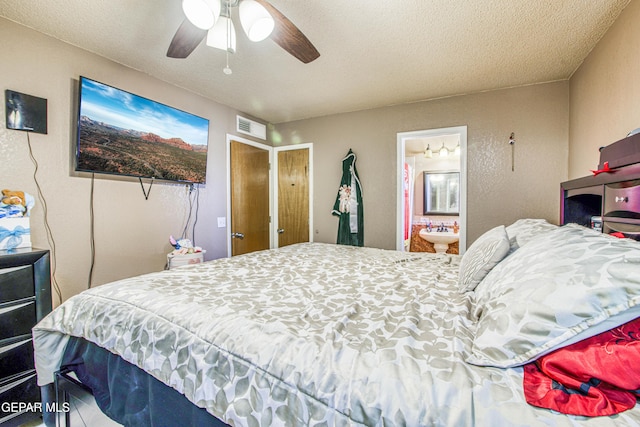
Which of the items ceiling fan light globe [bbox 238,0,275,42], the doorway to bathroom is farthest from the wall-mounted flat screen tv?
the doorway to bathroom

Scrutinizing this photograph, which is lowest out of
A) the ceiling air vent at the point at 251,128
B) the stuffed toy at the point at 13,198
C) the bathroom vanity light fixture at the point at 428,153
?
the stuffed toy at the point at 13,198

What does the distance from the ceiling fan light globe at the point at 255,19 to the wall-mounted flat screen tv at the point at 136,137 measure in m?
1.47

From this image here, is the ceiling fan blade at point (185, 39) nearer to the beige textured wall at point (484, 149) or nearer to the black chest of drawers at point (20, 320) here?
the black chest of drawers at point (20, 320)

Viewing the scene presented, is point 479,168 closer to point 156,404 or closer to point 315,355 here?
point 315,355

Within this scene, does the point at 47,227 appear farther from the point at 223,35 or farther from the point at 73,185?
the point at 223,35

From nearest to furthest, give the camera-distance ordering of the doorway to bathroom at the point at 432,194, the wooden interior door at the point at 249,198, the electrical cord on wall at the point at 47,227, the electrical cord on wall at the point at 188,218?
the electrical cord on wall at the point at 47,227 → the electrical cord on wall at the point at 188,218 → the wooden interior door at the point at 249,198 → the doorway to bathroom at the point at 432,194

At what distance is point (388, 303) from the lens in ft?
3.83

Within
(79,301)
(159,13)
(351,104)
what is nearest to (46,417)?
(79,301)

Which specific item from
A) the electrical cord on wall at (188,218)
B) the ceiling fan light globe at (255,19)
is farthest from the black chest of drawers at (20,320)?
the ceiling fan light globe at (255,19)

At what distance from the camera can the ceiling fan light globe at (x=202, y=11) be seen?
4.37 ft

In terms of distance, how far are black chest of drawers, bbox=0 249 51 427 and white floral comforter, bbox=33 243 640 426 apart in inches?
15.5

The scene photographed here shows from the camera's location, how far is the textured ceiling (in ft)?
5.54

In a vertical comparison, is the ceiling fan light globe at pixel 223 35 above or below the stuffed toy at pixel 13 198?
above

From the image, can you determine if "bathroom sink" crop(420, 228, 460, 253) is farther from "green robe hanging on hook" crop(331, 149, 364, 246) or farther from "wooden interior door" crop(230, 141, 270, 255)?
"wooden interior door" crop(230, 141, 270, 255)
